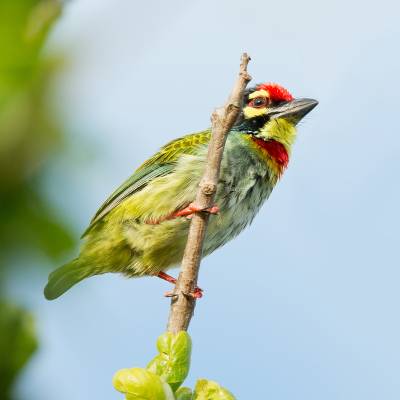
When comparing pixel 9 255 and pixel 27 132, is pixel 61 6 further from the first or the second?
pixel 9 255

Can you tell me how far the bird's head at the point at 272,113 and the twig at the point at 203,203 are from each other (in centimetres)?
200

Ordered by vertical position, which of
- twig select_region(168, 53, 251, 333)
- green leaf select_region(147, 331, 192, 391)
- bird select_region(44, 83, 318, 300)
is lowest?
green leaf select_region(147, 331, 192, 391)

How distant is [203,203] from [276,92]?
99.0 inches

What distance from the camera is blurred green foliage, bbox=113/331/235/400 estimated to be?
1.28 metres

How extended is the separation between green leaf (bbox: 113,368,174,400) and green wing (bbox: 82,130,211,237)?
3081mm

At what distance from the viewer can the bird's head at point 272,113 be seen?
4707 millimetres

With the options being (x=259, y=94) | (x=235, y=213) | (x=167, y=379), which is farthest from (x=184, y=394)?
(x=259, y=94)

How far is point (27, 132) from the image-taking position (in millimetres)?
777

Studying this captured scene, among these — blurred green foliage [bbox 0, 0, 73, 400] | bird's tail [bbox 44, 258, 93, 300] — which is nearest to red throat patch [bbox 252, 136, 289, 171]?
bird's tail [bbox 44, 258, 93, 300]

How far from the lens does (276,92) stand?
5.02 m

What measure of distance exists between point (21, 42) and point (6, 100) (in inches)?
2.6

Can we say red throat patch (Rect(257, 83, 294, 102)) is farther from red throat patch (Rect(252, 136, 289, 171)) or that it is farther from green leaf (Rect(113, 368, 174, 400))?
green leaf (Rect(113, 368, 174, 400))

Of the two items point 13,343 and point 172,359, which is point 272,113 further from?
point 13,343

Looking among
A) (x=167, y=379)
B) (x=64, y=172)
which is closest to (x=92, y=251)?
(x=167, y=379)
